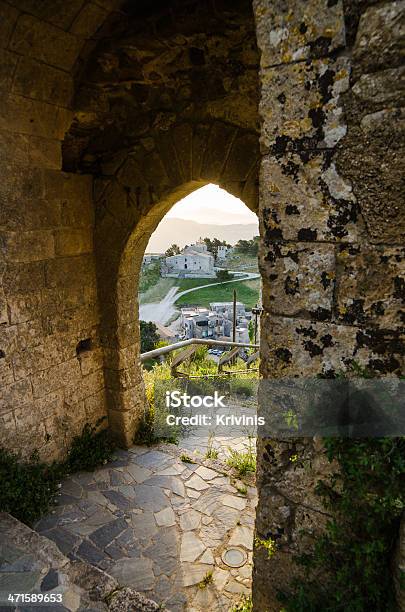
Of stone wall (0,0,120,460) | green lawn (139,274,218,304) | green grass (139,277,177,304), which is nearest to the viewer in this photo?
stone wall (0,0,120,460)

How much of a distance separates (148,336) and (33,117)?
32.3 ft

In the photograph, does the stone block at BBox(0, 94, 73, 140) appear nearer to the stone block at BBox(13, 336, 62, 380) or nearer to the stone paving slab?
the stone block at BBox(13, 336, 62, 380)

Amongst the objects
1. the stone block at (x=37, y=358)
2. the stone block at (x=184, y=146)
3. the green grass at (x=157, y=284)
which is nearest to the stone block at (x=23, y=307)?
the stone block at (x=37, y=358)

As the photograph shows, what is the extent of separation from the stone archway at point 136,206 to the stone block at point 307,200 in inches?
77.6

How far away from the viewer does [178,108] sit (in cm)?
321

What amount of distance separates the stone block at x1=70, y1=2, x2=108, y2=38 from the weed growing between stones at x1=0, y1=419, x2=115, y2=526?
3.25 meters

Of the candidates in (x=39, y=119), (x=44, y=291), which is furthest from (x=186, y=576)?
(x=39, y=119)

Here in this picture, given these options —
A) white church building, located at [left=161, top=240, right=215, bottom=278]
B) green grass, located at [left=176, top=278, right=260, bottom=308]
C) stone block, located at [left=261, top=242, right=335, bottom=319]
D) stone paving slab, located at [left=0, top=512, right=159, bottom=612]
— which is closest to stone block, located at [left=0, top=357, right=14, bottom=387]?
stone paving slab, located at [left=0, top=512, right=159, bottom=612]

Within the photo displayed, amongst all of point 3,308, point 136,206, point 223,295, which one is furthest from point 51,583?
point 223,295

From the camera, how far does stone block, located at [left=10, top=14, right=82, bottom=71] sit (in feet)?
8.37

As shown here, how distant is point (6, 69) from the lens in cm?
262

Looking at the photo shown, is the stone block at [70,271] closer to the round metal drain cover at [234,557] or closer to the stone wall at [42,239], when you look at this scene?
the stone wall at [42,239]

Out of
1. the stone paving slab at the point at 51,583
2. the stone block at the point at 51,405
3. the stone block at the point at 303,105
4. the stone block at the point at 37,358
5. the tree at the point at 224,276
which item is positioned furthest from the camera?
the tree at the point at 224,276

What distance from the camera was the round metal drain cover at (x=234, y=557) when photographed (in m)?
2.70
